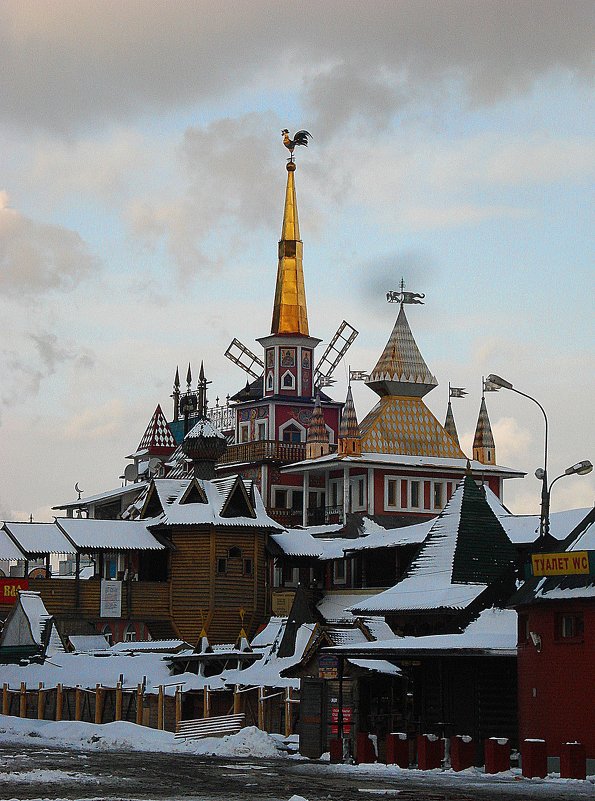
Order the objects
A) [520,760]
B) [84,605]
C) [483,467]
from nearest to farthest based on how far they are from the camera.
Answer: [520,760], [84,605], [483,467]

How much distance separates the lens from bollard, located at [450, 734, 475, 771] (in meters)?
36.3

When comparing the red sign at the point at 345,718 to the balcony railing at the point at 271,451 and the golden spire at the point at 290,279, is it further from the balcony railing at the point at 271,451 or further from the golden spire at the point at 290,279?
the golden spire at the point at 290,279

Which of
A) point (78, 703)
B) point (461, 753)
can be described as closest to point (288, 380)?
point (78, 703)

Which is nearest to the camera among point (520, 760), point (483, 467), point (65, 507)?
point (520, 760)

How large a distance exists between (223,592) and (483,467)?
21.5 m

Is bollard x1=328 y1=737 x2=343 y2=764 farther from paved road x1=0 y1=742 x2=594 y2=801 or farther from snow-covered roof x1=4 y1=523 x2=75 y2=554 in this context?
snow-covered roof x1=4 y1=523 x2=75 y2=554

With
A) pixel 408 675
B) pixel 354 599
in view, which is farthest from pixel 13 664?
pixel 408 675

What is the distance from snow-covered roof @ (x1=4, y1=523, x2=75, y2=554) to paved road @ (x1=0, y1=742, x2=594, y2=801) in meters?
29.5

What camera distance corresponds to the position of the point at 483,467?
3425 inches

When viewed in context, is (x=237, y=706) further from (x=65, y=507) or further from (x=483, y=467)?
(x=65, y=507)

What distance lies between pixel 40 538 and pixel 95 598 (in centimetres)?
390

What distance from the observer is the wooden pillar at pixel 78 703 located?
5538 cm

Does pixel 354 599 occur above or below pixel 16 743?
above

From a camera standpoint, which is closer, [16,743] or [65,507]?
[16,743]
